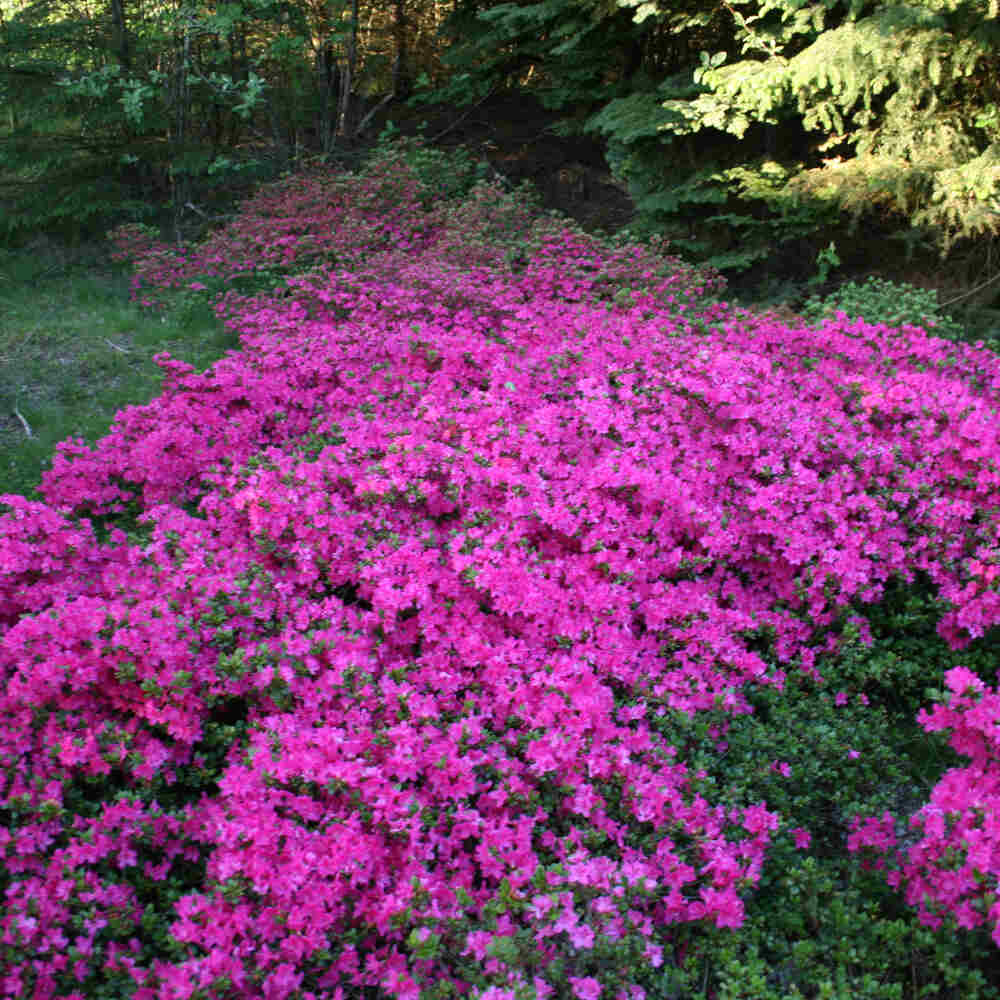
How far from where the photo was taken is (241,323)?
570cm

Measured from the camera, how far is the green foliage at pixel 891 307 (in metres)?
5.20

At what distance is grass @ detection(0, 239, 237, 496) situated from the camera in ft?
15.3

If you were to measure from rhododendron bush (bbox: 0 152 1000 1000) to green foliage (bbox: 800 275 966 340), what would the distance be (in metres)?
0.65

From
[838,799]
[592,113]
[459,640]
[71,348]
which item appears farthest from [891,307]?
[71,348]

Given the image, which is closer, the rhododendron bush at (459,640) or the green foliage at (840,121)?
the rhododendron bush at (459,640)

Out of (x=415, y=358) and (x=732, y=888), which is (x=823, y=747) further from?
(x=415, y=358)

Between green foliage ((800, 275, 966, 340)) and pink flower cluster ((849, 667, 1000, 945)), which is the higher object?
green foliage ((800, 275, 966, 340))

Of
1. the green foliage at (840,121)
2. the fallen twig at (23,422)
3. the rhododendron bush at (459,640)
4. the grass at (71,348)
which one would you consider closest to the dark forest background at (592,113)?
the green foliage at (840,121)

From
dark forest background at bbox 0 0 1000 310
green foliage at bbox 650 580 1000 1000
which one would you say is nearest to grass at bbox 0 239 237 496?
dark forest background at bbox 0 0 1000 310

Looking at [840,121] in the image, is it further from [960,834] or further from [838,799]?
[960,834]

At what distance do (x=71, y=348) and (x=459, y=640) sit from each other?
4425 mm

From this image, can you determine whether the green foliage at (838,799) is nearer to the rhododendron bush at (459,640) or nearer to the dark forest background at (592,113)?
the rhododendron bush at (459,640)

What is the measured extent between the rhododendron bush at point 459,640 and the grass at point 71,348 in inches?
21.4

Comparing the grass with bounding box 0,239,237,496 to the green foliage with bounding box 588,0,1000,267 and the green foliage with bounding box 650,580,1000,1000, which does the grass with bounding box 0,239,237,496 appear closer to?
the green foliage with bounding box 650,580,1000,1000
